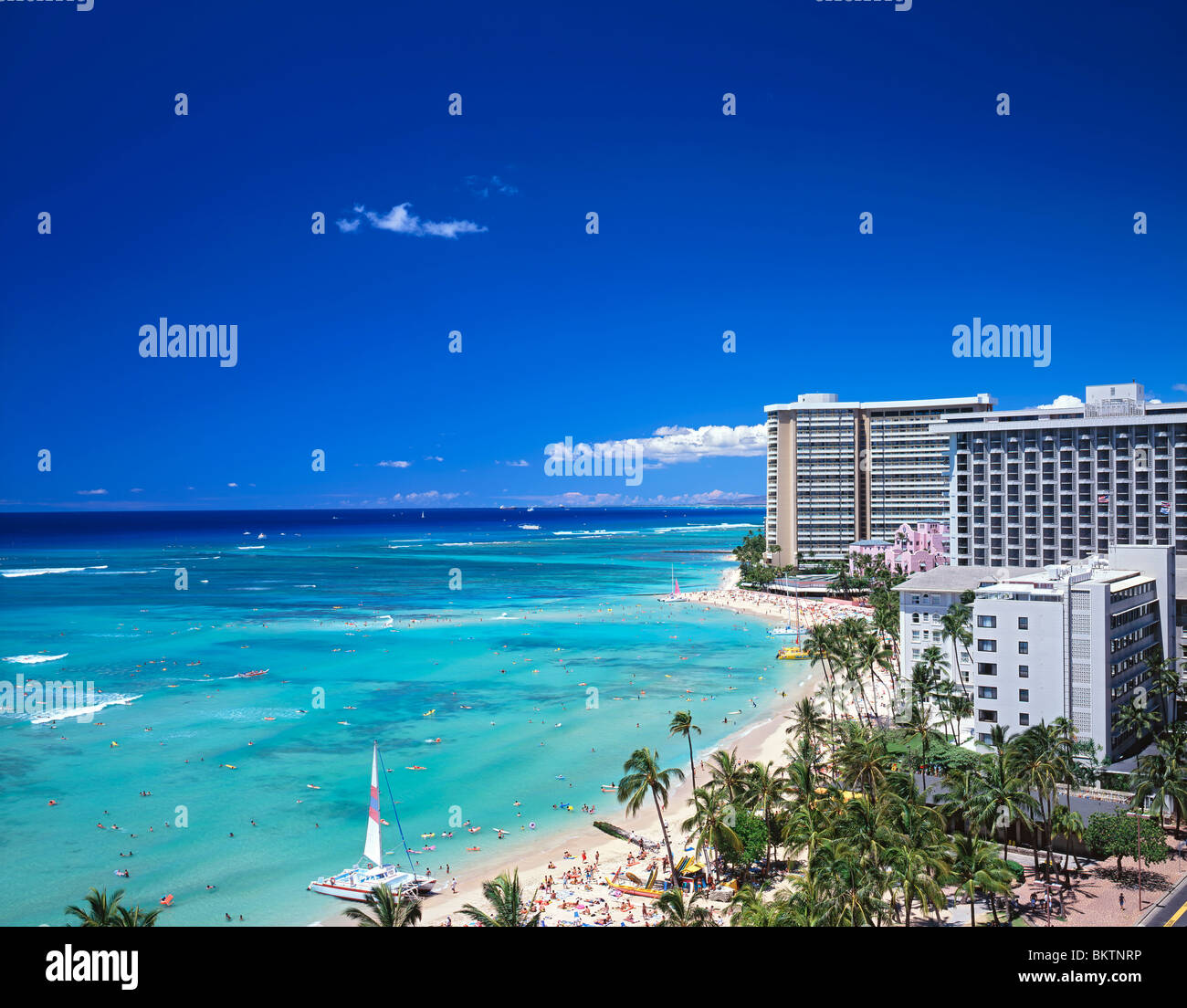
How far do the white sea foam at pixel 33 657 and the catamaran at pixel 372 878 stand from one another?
5974 centimetres

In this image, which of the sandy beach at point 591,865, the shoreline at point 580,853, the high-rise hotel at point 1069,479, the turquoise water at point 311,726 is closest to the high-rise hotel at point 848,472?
the turquoise water at point 311,726

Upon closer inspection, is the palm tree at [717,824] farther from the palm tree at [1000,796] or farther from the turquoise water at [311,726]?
the turquoise water at [311,726]

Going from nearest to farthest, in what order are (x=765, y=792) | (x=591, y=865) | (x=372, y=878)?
(x=765, y=792) < (x=372, y=878) < (x=591, y=865)

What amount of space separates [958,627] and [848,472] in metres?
92.7

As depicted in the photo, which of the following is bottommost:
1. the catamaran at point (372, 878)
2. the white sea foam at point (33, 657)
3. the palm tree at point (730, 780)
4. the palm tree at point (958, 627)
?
the catamaran at point (372, 878)

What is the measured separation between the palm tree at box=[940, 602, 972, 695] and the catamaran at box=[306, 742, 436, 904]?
105 ft

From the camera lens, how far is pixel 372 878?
3359cm

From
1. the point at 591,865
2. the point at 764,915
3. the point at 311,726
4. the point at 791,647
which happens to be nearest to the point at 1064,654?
the point at 591,865

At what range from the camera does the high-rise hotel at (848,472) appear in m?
136

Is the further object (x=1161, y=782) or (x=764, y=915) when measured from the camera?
(x=1161, y=782)

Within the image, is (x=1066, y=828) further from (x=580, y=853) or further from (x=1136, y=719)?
(x=580, y=853)

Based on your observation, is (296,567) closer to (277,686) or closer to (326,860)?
(277,686)
